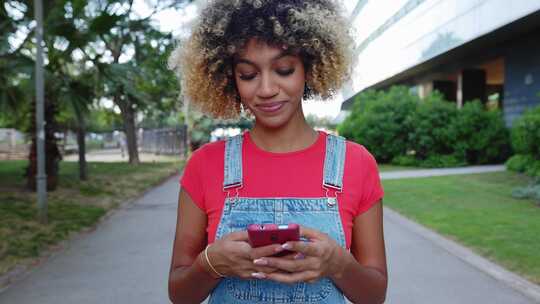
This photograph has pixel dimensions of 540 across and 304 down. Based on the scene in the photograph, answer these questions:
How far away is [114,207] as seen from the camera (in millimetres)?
→ 10406

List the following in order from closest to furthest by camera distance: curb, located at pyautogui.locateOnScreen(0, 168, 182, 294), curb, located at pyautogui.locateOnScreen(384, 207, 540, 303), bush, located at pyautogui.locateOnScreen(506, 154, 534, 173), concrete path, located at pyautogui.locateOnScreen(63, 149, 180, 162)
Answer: curb, located at pyautogui.locateOnScreen(384, 207, 540, 303)
curb, located at pyautogui.locateOnScreen(0, 168, 182, 294)
bush, located at pyautogui.locateOnScreen(506, 154, 534, 173)
concrete path, located at pyautogui.locateOnScreen(63, 149, 180, 162)

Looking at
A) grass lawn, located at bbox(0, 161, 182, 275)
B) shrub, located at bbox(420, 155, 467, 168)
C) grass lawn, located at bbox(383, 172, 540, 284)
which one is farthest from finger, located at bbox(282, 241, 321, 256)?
shrub, located at bbox(420, 155, 467, 168)

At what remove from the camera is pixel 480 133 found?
19.5 m

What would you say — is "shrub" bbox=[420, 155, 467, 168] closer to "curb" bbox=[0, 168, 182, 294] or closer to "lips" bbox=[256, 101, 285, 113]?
"curb" bbox=[0, 168, 182, 294]

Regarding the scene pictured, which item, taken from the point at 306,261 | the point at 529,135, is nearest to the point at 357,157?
the point at 306,261

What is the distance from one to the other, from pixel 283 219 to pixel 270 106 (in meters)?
0.35

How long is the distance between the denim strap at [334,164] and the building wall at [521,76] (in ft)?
62.7

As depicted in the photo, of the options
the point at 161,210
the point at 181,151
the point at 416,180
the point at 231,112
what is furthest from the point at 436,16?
the point at 231,112

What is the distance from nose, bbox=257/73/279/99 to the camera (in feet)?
5.36

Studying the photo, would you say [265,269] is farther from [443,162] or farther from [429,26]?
[429,26]

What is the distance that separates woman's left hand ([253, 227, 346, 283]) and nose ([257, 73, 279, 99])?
0.48m

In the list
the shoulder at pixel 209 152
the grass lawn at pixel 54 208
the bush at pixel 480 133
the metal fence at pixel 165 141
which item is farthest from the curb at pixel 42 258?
the metal fence at pixel 165 141

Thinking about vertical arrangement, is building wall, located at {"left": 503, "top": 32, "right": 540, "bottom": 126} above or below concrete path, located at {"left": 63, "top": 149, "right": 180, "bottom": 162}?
above

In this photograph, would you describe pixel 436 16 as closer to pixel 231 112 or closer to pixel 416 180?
pixel 416 180
